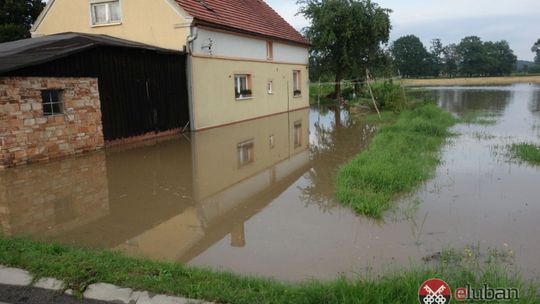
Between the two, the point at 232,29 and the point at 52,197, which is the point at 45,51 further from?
the point at 232,29

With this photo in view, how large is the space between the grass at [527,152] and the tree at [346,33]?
18.5 meters

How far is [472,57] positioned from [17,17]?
313 ft

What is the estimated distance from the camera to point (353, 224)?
5582 millimetres

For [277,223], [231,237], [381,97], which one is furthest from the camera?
[381,97]

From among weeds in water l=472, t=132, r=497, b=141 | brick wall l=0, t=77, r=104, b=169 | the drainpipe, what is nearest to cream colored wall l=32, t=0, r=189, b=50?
the drainpipe

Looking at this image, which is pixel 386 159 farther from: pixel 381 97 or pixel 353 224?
pixel 381 97

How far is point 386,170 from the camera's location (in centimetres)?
763

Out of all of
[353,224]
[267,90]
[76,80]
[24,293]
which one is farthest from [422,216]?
[267,90]

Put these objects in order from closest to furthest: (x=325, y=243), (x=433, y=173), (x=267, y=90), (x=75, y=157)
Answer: (x=325, y=243)
(x=433, y=173)
(x=75, y=157)
(x=267, y=90)

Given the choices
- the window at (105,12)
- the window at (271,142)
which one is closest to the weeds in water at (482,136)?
the window at (271,142)

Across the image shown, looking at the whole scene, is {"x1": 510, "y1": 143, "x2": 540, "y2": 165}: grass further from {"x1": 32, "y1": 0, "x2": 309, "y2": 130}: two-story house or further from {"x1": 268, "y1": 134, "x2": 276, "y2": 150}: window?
{"x1": 32, "y1": 0, "x2": 309, "y2": 130}: two-story house

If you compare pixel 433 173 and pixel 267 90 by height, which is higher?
pixel 267 90

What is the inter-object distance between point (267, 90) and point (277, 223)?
1531cm

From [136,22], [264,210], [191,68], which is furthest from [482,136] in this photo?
[136,22]
